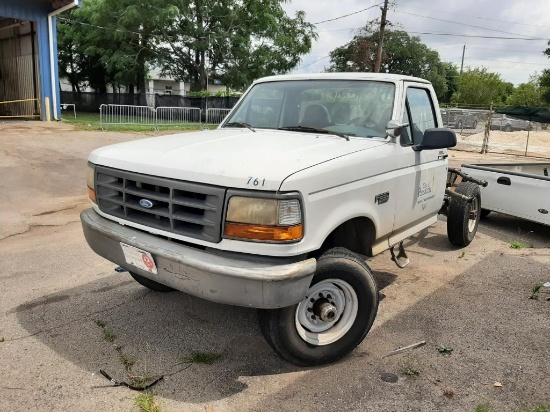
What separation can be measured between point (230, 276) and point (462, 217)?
4129mm

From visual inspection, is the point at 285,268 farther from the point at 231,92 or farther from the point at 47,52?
the point at 231,92

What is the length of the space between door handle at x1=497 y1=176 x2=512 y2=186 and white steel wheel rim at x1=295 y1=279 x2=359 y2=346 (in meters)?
4.61

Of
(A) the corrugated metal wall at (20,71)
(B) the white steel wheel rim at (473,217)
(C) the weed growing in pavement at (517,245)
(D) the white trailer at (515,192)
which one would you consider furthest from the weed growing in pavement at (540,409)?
(A) the corrugated metal wall at (20,71)

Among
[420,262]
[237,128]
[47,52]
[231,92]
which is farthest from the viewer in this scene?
[231,92]

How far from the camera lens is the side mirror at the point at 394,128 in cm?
368

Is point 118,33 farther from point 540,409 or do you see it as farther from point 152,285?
point 540,409

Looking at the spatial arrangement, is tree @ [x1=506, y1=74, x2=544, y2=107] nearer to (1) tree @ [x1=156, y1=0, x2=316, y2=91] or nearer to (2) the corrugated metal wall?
(1) tree @ [x1=156, y1=0, x2=316, y2=91]

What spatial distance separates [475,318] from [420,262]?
4.90ft

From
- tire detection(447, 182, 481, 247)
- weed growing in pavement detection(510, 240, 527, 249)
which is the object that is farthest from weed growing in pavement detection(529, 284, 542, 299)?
weed growing in pavement detection(510, 240, 527, 249)

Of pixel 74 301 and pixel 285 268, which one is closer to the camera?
pixel 285 268

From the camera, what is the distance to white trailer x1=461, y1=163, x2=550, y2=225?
6.35 metres

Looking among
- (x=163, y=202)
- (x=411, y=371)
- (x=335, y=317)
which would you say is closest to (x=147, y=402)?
(x=163, y=202)

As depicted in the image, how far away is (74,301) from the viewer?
415cm

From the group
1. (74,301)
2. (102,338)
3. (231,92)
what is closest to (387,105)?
(102,338)
